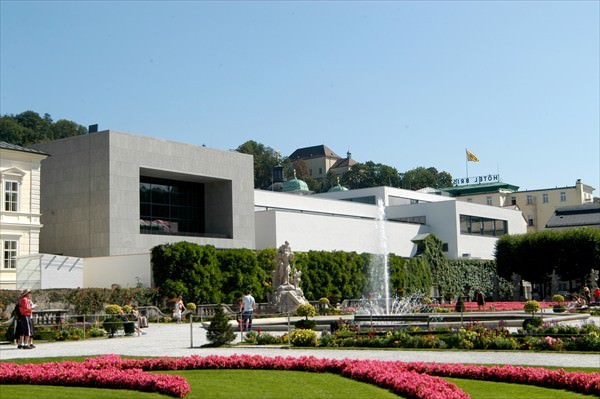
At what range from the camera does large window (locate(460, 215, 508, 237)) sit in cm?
8112

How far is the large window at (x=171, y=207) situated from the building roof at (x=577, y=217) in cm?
4904

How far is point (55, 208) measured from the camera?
5309cm

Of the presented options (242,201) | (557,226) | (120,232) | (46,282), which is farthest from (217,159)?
(557,226)

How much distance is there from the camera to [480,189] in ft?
398

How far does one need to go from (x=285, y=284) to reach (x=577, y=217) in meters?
59.7

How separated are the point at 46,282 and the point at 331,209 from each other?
120 feet

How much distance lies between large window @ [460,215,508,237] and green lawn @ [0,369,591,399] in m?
66.3

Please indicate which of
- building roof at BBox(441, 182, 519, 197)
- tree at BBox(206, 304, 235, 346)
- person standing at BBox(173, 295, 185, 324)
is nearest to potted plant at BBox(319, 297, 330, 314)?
person standing at BBox(173, 295, 185, 324)

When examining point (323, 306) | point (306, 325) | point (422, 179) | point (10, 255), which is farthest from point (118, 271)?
point (422, 179)

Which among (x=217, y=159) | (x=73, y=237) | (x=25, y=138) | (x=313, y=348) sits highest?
(x=25, y=138)

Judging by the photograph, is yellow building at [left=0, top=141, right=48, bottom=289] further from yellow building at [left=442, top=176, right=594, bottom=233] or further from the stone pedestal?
yellow building at [left=442, top=176, right=594, bottom=233]

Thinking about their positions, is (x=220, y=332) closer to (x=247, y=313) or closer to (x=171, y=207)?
(x=247, y=313)

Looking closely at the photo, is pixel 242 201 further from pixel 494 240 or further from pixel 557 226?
pixel 557 226

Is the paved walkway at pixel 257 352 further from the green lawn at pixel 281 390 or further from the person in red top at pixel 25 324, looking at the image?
the green lawn at pixel 281 390
